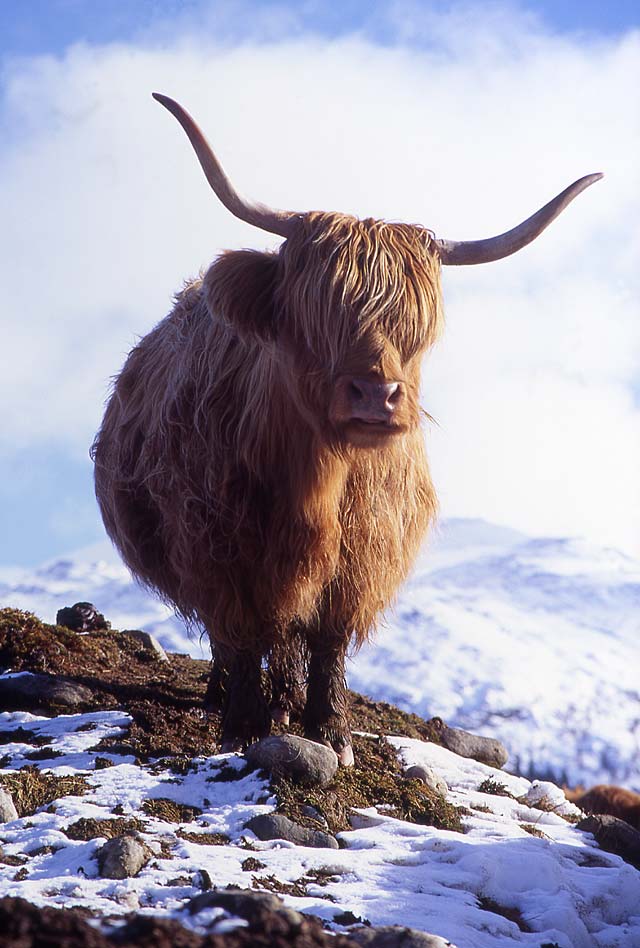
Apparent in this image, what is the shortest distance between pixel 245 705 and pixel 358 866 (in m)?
1.52

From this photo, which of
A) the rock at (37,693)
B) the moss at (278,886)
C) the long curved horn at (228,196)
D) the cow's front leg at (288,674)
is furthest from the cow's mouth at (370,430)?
the rock at (37,693)

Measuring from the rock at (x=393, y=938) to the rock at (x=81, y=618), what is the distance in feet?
19.7

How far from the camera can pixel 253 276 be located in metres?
5.28

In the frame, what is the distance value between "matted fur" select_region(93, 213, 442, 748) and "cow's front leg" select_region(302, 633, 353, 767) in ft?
0.30

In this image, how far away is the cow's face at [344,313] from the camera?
475cm

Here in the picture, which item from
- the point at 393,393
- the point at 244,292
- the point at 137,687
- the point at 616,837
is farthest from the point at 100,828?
the point at 137,687

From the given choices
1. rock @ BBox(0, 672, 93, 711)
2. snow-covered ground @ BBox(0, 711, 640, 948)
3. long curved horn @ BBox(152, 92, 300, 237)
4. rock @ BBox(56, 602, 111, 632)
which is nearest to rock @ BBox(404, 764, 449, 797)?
snow-covered ground @ BBox(0, 711, 640, 948)

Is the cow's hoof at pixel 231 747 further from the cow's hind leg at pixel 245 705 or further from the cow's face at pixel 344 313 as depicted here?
the cow's face at pixel 344 313

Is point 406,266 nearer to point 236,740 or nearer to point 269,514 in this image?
point 269,514

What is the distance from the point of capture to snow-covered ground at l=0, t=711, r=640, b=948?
3.78 meters

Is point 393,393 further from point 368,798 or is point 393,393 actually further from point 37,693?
point 37,693

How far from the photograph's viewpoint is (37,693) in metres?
6.69

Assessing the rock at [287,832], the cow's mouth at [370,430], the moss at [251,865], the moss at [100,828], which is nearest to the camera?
the moss at [251,865]

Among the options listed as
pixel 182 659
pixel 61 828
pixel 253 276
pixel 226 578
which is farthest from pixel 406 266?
pixel 182 659
